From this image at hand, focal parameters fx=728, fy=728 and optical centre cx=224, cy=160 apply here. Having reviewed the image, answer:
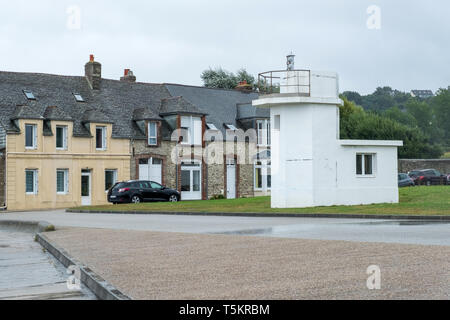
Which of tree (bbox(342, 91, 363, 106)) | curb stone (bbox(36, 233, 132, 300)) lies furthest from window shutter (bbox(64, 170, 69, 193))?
tree (bbox(342, 91, 363, 106))

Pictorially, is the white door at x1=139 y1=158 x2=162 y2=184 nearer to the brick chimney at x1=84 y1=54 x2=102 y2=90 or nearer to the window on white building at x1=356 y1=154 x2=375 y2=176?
the brick chimney at x1=84 y1=54 x2=102 y2=90

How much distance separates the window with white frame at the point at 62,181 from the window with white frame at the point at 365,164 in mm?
20531

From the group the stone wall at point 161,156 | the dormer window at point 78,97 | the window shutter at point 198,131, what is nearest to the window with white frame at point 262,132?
the window shutter at point 198,131

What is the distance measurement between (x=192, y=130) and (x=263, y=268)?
40.3 metres

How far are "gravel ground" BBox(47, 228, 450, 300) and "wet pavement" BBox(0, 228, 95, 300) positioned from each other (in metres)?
0.52

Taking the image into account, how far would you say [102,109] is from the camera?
48.6m

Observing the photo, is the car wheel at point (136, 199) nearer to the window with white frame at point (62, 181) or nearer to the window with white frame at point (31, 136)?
the window with white frame at point (62, 181)

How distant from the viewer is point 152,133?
4934 centimetres

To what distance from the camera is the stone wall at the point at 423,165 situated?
225 ft

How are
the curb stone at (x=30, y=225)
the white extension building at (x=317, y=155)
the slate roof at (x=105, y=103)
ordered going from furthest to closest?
the slate roof at (x=105, y=103) → the white extension building at (x=317, y=155) → the curb stone at (x=30, y=225)
